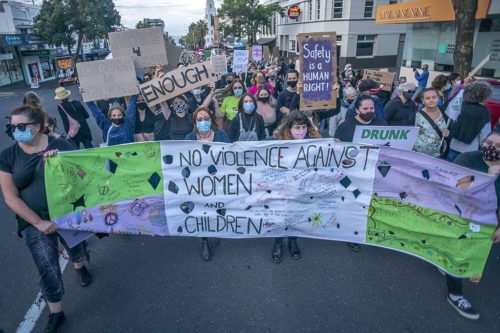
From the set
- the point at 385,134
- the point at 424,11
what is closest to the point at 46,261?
the point at 385,134

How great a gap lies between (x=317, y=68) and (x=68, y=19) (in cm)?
3818

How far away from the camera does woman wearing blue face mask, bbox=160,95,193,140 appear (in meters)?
5.09

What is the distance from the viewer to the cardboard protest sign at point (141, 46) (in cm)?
598

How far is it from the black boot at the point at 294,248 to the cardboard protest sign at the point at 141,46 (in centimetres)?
424

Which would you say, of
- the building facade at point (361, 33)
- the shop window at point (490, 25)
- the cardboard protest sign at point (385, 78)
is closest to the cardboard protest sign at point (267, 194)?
the cardboard protest sign at point (385, 78)

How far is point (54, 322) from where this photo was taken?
9.63 feet

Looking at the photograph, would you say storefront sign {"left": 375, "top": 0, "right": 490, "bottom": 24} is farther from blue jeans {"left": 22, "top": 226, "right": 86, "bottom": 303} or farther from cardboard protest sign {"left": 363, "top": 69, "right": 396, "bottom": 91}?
blue jeans {"left": 22, "top": 226, "right": 86, "bottom": 303}

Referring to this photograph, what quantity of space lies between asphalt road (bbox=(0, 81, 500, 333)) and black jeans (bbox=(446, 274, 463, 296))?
0.51ft

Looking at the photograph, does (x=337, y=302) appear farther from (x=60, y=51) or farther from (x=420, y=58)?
(x=60, y=51)

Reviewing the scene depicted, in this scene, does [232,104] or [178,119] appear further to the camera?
[232,104]

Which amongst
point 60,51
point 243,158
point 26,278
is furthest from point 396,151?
point 60,51

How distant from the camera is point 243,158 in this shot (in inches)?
133

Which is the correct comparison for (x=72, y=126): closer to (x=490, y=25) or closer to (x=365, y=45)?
(x=490, y=25)

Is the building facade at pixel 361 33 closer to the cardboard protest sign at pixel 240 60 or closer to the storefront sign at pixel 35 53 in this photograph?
the cardboard protest sign at pixel 240 60
